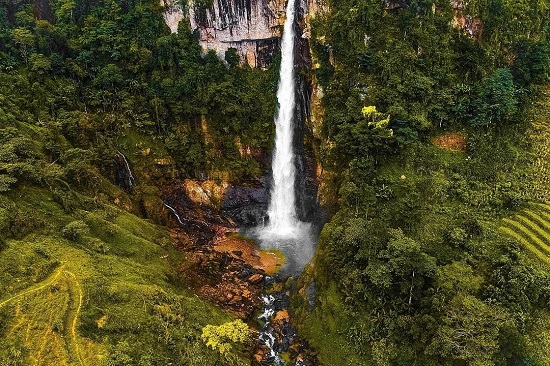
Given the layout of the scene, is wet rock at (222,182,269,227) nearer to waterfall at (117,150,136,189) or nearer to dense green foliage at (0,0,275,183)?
dense green foliage at (0,0,275,183)

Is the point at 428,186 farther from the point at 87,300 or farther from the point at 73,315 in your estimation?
the point at 73,315

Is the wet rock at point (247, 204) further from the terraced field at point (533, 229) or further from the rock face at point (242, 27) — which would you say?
the terraced field at point (533, 229)

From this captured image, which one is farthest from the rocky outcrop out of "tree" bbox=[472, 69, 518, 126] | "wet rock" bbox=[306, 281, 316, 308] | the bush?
the bush

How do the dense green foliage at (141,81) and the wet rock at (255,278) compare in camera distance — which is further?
the dense green foliage at (141,81)

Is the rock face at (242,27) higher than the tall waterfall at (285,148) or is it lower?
higher

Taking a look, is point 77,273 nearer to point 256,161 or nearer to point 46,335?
point 46,335

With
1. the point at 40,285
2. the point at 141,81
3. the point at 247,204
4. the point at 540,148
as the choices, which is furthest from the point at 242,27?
the point at 40,285

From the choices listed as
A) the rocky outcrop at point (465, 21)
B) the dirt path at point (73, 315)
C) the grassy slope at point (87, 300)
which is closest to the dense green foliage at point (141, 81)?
the grassy slope at point (87, 300)
